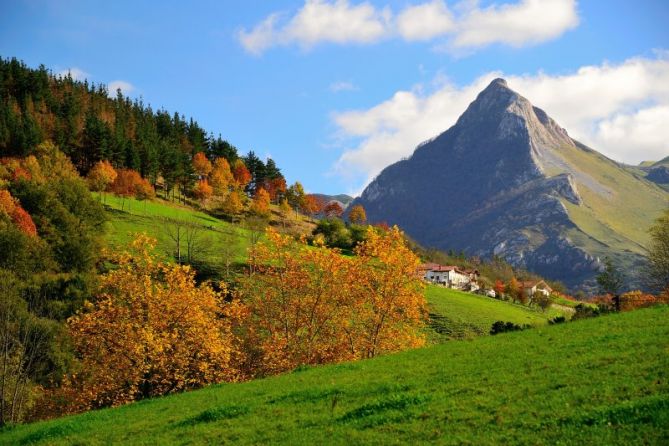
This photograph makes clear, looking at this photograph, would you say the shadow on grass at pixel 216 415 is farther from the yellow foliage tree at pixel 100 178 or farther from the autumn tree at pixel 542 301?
the autumn tree at pixel 542 301

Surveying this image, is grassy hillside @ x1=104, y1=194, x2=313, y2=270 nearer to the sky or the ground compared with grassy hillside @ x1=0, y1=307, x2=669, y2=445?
nearer to the sky

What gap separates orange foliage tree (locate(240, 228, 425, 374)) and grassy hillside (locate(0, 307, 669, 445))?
1586cm

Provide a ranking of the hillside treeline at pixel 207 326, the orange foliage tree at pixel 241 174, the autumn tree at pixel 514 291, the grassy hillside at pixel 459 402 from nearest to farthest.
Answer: the grassy hillside at pixel 459 402
the hillside treeline at pixel 207 326
the autumn tree at pixel 514 291
the orange foliage tree at pixel 241 174

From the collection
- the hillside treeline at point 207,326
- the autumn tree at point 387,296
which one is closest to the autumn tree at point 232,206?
the hillside treeline at point 207,326

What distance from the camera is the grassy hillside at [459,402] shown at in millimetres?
13312

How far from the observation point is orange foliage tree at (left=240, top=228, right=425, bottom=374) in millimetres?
43812

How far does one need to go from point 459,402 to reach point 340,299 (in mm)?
28398

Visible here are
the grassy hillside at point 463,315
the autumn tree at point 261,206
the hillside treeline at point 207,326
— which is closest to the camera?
the hillside treeline at point 207,326

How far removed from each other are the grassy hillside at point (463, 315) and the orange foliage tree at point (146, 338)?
43002mm

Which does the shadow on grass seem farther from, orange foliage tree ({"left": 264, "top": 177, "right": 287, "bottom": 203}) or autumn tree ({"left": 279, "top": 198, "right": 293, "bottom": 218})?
orange foliage tree ({"left": 264, "top": 177, "right": 287, "bottom": 203})

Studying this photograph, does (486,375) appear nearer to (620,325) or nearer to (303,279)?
(620,325)

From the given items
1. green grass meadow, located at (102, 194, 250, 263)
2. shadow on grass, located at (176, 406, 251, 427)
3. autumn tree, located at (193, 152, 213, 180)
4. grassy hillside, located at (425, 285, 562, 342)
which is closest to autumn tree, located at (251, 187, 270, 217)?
green grass meadow, located at (102, 194, 250, 263)

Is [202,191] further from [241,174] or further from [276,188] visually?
[276,188]

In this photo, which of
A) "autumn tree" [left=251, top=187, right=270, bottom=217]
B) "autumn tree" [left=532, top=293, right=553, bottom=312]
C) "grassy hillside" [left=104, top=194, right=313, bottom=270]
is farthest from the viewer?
"autumn tree" [left=251, top=187, right=270, bottom=217]
